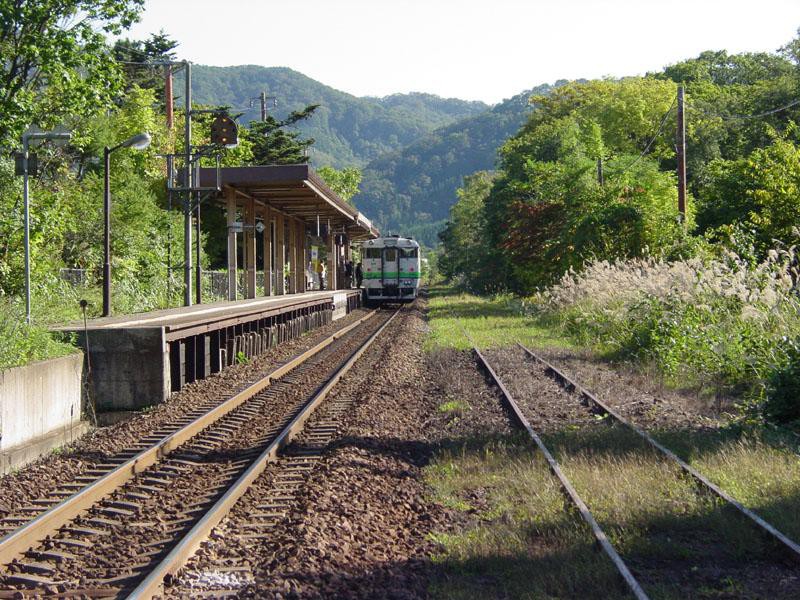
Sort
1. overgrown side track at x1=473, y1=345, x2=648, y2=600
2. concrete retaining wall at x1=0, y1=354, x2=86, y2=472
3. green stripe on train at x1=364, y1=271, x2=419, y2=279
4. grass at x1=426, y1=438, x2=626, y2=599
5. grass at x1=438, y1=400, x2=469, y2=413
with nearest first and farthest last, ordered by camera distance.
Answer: overgrown side track at x1=473, y1=345, x2=648, y2=600, grass at x1=426, y1=438, x2=626, y2=599, concrete retaining wall at x1=0, y1=354, x2=86, y2=472, grass at x1=438, y1=400, x2=469, y2=413, green stripe on train at x1=364, y1=271, x2=419, y2=279

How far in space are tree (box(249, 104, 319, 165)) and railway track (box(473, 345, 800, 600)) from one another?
46.0 m

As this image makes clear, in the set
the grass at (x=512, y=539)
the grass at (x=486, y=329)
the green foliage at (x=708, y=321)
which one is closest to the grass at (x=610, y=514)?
the grass at (x=512, y=539)

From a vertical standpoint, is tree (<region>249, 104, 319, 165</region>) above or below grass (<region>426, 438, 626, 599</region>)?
above

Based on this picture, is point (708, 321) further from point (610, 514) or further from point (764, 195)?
point (610, 514)

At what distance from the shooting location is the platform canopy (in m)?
25.8

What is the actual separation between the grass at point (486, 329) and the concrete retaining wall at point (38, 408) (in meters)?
10.4

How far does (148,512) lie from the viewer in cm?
637

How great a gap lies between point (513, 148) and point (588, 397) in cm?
4581

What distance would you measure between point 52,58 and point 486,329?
1330 cm

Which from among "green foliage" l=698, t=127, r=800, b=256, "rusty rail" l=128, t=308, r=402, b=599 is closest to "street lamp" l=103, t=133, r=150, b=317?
"rusty rail" l=128, t=308, r=402, b=599

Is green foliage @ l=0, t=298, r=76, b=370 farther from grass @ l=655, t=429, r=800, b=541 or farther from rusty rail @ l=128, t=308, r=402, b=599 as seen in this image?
grass @ l=655, t=429, r=800, b=541

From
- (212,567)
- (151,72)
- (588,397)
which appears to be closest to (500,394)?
(588,397)

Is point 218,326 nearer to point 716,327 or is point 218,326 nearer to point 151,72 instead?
point 716,327

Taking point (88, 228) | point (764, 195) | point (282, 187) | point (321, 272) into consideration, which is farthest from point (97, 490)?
point (321, 272)
